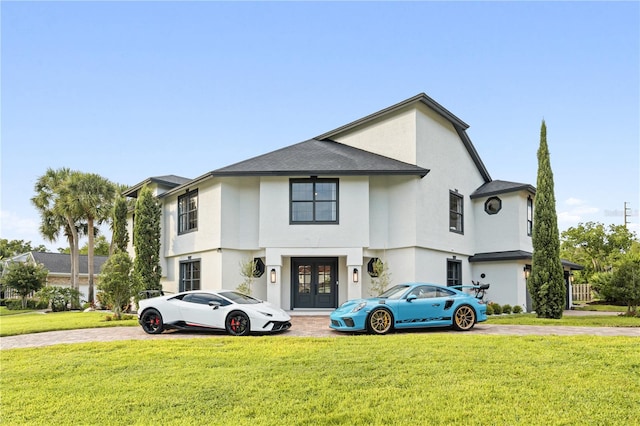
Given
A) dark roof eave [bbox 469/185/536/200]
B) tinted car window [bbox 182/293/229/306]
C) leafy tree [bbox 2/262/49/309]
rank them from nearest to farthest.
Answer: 1. tinted car window [bbox 182/293/229/306]
2. dark roof eave [bbox 469/185/536/200]
3. leafy tree [bbox 2/262/49/309]

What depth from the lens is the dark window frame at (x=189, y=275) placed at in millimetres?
20406

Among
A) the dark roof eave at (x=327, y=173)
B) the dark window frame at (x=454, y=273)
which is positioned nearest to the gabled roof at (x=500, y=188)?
the dark window frame at (x=454, y=273)

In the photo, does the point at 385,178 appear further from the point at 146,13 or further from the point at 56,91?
the point at 56,91

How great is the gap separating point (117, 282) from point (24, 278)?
21.0m

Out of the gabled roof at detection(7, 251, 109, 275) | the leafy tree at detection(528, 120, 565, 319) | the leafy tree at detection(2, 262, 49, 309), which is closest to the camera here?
the leafy tree at detection(528, 120, 565, 319)

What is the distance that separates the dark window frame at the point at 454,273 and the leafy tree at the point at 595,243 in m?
28.0

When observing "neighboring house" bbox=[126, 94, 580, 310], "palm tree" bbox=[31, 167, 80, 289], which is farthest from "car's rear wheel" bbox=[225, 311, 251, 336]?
"palm tree" bbox=[31, 167, 80, 289]

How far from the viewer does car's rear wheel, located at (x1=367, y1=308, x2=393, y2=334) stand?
11.9 meters

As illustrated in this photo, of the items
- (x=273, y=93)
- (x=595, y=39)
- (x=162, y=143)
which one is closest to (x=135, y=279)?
(x=162, y=143)

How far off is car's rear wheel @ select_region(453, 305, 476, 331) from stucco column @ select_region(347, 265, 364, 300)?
5640 mm

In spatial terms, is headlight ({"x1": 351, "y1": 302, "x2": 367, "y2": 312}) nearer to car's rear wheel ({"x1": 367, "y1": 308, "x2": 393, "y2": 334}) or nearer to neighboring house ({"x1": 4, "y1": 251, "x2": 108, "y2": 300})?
car's rear wheel ({"x1": 367, "y1": 308, "x2": 393, "y2": 334})

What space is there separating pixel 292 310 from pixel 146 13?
11.3m

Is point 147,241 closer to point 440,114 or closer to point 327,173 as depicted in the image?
point 327,173

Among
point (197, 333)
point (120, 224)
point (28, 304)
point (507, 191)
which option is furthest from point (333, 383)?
point (28, 304)
